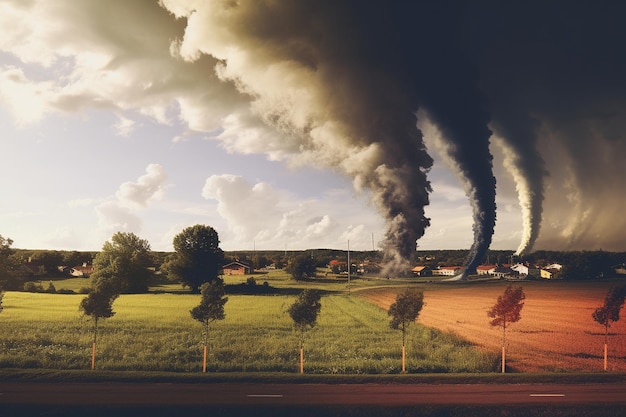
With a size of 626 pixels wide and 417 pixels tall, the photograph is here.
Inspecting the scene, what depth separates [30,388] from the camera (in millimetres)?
22594

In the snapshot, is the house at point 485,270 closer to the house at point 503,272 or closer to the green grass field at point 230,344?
the house at point 503,272

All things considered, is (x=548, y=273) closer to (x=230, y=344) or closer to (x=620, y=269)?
(x=620, y=269)

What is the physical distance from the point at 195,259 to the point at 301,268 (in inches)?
1803

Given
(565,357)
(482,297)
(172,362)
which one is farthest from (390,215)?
(172,362)

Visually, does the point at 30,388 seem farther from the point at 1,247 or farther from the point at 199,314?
the point at 1,247

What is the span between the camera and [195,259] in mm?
87250

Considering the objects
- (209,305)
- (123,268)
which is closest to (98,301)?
(209,305)

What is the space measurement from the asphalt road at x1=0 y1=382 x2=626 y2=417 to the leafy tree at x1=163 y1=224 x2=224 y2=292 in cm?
6418

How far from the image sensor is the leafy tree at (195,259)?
87.0 m

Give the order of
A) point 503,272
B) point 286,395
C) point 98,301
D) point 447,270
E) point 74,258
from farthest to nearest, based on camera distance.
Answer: point 447,270
point 74,258
point 503,272
point 98,301
point 286,395

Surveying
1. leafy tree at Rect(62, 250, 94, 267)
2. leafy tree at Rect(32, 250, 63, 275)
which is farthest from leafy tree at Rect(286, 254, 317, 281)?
leafy tree at Rect(62, 250, 94, 267)

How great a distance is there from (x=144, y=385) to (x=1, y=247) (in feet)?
83.1

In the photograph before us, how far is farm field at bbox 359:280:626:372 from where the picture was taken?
102ft

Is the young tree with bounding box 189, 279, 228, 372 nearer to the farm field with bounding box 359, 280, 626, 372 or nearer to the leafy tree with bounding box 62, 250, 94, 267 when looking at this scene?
the farm field with bounding box 359, 280, 626, 372
